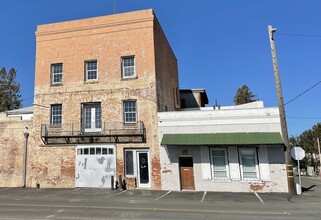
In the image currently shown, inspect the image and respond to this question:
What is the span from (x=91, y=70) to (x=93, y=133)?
5.22 m

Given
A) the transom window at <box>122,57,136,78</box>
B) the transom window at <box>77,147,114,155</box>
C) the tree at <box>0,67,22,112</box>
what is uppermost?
the tree at <box>0,67,22,112</box>

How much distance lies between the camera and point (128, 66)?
22.6m

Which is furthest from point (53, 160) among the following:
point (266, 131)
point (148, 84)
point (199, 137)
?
point (266, 131)

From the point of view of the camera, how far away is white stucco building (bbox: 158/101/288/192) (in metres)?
18.8

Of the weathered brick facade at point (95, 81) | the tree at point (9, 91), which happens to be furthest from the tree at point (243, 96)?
the tree at point (9, 91)

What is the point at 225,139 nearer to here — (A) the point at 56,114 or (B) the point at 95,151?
(B) the point at 95,151

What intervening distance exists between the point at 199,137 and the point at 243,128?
3.09 meters

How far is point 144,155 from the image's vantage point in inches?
829

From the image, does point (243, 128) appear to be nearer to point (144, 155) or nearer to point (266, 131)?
point (266, 131)

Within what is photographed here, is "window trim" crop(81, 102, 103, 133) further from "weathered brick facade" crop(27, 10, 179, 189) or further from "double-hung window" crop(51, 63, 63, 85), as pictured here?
"double-hung window" crop(51, 63, 63, 85)

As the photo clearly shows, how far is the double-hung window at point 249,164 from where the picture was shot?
62.8 feet

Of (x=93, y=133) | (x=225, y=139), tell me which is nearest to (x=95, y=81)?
(x=93, y=133)

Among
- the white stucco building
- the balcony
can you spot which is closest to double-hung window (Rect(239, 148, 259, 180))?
the white stucco building

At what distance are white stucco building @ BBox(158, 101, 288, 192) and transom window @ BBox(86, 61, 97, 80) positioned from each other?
684 centimetres
